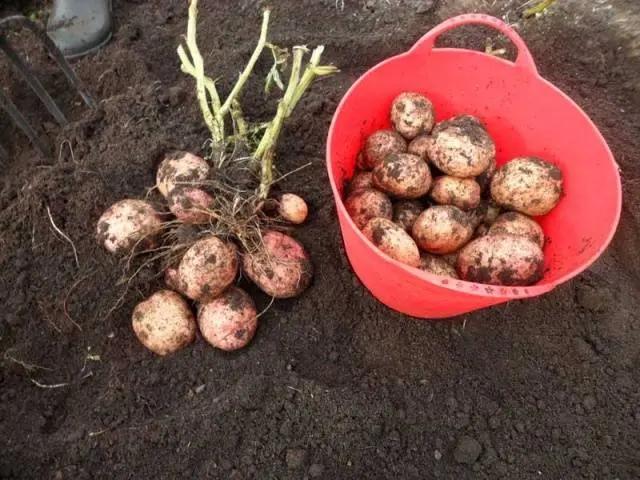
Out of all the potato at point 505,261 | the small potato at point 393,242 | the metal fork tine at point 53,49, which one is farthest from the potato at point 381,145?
the metal fork tine at point 53,49

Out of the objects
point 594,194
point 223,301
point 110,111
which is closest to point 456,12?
point 594,194

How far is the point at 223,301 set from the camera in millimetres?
1691

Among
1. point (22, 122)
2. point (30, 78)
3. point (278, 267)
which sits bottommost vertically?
point (278, 267)

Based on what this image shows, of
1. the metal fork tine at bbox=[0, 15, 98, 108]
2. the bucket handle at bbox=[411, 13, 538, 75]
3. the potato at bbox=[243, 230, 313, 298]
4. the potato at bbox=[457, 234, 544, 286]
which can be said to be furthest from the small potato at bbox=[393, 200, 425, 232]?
the metal fork tine at bbox=[0, 15, 98, 108]

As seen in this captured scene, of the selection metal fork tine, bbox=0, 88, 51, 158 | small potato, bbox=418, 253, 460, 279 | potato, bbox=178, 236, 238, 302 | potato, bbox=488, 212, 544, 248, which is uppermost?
metal fork tine, bbox=0, 88, 51, 158

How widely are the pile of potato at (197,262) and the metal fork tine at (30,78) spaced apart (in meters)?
0.67

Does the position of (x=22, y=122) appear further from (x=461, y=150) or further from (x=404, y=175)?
(x=461, y=150)

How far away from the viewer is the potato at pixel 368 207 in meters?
1.74

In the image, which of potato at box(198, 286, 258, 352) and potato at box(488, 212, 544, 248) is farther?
potato at box(488, 212, 544, 248)

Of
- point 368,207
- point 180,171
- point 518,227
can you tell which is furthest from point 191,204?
point 518,227

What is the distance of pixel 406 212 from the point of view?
1842 millimetres

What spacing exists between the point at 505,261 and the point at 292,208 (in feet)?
2.46

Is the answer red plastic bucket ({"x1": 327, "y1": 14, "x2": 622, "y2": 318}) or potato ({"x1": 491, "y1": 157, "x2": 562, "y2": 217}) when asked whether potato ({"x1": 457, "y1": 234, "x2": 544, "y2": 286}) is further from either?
potato ({"x1": 491, "y1": 157, "x2": 562, "y2": 217})

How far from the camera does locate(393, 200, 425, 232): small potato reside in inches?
71.9
